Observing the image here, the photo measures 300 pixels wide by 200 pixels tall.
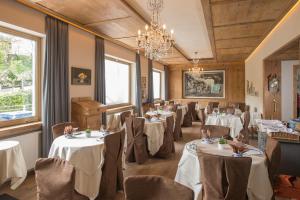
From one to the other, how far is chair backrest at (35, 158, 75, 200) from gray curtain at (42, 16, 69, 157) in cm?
229

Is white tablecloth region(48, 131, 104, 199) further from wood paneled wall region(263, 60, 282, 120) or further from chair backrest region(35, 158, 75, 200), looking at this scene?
wood paneled wall region(263, 60, 282, 120)

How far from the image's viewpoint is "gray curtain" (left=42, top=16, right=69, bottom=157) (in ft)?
12.5

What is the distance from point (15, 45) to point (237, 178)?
400 cm

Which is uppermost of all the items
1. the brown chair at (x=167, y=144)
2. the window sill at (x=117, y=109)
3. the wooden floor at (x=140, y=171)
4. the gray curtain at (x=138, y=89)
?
the gray curtain at (x=138, y=89)

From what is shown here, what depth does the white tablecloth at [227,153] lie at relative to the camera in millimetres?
2037

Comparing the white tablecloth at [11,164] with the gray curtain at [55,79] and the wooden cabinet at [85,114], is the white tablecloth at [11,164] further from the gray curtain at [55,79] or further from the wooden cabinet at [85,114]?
the wooden cabinet at [85,114]

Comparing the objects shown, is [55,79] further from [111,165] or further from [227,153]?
[227,153]

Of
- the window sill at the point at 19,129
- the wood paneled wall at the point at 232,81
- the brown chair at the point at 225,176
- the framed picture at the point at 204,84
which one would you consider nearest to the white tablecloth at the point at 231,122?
the brown chair at the point at 225,176

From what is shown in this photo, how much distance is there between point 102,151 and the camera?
270 centimetres

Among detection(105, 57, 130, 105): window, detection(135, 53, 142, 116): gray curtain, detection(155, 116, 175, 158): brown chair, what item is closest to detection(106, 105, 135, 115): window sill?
detection(105, 57, 130, 105): window

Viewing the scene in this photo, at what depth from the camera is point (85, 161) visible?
8.50ft

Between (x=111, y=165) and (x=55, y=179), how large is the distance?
3.68ft

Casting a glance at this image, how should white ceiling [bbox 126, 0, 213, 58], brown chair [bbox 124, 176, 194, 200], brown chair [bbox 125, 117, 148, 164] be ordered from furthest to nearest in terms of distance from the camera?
brown chair [bbox 125, 117, 148, 164]
white ceiling [bbox 126, 0, 213, 58]
brown chair [bbox 124, 176, 194, 200]

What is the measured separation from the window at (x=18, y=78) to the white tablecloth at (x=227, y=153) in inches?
120
